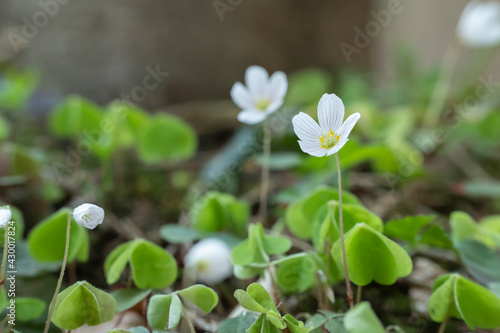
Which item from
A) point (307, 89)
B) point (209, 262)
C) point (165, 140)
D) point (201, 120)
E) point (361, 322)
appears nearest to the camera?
point (361, 322)

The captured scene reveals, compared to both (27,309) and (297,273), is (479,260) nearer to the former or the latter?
(297,273)

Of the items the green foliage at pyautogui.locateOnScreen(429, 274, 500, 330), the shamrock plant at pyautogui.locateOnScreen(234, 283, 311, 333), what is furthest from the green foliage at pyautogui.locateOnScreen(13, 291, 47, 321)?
the green foliage at pyautogui.locateOnScreen(429, 274, 500, 330)

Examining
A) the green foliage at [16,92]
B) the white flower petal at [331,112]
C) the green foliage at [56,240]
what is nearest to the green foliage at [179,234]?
the green foliage at [56,240]

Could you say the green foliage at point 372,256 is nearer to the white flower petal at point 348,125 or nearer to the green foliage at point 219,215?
the white flower petal at point 348,125

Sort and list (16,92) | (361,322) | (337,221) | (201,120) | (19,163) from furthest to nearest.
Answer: (201,120)
(16,92)
(19,163)
(337,221)
(361,322)

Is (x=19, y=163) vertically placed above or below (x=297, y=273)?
above

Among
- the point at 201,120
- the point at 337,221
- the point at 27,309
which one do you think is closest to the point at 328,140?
the point at 337,221

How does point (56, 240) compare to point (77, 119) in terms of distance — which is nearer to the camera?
→ point (56, 240)

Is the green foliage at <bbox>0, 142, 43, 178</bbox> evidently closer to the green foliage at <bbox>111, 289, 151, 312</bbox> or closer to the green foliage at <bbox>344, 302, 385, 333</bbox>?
the green foliage at <bbox>111, 289, 151, 312</bbox>
